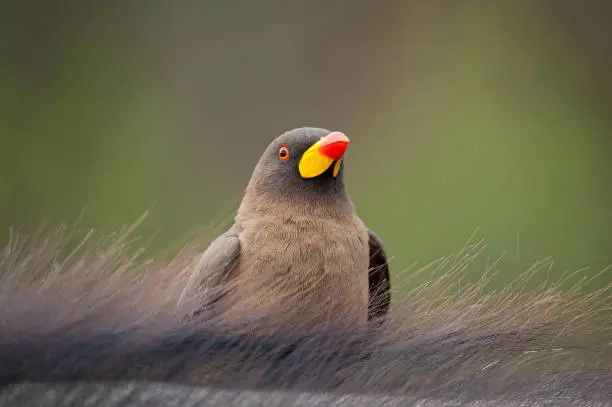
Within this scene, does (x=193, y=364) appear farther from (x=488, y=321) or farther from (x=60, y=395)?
(x=488, y=321)

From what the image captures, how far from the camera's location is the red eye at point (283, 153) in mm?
955

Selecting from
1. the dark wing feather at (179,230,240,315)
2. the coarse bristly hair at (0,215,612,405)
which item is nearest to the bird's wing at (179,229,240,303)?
the dark wing feather at (179,230,240,315)

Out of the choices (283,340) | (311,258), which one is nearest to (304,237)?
(311,258)

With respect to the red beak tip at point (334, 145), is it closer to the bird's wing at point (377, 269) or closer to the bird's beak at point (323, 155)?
the bird's beak at point (323, 155)

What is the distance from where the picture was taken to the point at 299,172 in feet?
3.12

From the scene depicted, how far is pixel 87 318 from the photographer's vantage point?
0.60 m

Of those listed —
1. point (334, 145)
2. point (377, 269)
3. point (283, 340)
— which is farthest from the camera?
point (377, 269)

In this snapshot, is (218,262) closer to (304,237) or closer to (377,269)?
(304,237)

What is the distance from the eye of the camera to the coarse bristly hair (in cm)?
58

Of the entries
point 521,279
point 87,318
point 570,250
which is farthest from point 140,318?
point 570,250

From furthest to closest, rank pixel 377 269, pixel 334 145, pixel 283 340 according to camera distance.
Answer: pixel 377 269 < pixel 334 145 < pixel 283 340

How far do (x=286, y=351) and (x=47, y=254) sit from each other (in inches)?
7.4

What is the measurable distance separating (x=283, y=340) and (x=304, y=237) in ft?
0.92

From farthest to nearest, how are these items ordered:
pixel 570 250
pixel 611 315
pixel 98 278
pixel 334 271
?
pixel 570 250
pixel 334 271
pixel 611 315
pixel 98 278
